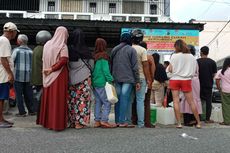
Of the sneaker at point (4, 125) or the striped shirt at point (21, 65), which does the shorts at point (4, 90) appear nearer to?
the sneaker at point (4, 125)

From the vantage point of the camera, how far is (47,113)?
711 cm

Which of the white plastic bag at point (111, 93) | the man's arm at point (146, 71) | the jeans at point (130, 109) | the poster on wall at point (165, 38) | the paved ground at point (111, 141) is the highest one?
the poster on wall at point (165, 38)

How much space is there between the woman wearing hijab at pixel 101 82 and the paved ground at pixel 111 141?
0.34 meters

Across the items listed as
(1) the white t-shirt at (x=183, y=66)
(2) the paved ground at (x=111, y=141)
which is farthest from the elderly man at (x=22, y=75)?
(1) the white t-shirt at (x=183, y=66)

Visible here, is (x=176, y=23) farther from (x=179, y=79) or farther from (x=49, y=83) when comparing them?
(x=49, y=83)

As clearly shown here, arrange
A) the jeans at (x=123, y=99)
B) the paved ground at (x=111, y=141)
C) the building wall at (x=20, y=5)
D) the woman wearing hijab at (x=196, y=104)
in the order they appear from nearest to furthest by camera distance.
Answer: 1. the paved ground at (x=111, y=141)
2. the jeans at (x=123, y=99)
3. the woman wearing hijab at (x=196, y=104)
4. the building wall at (x=20, y=5)

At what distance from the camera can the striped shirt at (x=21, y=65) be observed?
9109 mm

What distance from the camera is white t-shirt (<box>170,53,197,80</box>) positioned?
7969 mm

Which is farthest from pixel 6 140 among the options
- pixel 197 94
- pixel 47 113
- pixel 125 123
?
pixel 197 94

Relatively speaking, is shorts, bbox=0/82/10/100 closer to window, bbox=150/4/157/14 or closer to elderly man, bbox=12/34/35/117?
elderly man, bbox=12/34/35/117

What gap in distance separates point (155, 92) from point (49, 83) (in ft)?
13.7

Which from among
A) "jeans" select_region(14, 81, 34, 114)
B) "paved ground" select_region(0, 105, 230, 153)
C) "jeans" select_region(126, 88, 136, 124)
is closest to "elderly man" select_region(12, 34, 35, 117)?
"jeans" select_region(14, 81, 34, 114)

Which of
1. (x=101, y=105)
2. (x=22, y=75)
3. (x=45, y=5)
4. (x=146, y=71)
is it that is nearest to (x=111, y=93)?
(x=101, y=105)

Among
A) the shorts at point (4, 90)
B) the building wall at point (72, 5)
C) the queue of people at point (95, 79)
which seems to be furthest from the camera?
the building wall at point (72, 5)
